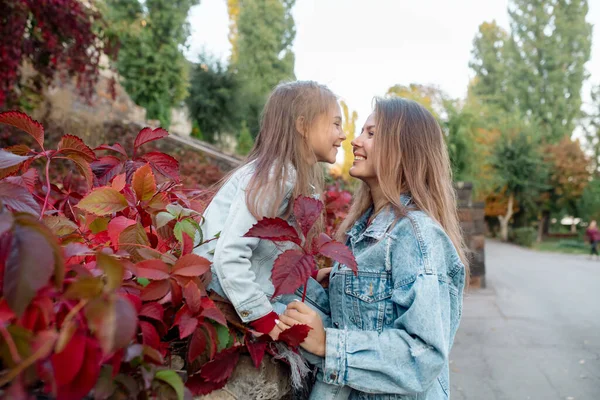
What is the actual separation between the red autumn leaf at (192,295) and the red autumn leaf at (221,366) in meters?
0.13

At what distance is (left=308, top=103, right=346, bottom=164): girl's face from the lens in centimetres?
175

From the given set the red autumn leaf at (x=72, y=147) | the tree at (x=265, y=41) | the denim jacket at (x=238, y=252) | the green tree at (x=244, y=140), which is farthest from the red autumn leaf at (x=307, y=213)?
the tree at (x=265, y=41)

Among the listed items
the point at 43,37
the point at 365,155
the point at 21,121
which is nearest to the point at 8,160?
the point at 21,121

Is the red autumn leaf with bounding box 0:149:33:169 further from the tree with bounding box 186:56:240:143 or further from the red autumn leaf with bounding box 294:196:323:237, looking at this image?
the tree with bounding box 186:56:240:143

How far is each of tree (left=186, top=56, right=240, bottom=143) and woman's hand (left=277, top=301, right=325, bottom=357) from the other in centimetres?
1771

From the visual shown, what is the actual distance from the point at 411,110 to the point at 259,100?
63.9 feet

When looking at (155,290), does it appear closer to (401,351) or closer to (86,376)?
(86,376)

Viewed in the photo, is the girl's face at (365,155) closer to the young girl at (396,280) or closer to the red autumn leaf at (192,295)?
the young girl at (396,280)

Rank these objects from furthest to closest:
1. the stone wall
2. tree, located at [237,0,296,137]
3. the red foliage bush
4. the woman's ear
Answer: tree, located at [237,0,296,137] → the stone wall → the woman's ear → the red foliage bush

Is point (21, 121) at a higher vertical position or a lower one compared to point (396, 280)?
higher

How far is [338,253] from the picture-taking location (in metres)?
1.09

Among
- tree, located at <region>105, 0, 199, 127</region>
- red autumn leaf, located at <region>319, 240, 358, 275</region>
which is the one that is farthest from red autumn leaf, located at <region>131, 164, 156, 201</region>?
tree, located at <region>105, 0, 199, 127</region>

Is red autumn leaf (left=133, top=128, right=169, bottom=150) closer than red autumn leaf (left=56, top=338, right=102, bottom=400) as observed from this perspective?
No

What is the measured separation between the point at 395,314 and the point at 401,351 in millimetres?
144
